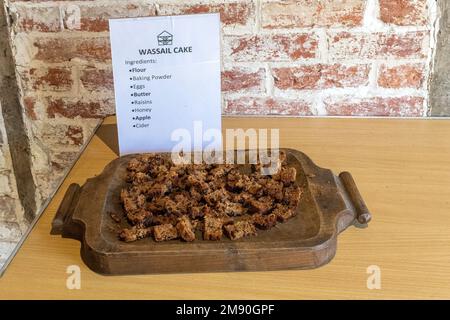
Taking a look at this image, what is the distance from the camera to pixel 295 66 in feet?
4.32

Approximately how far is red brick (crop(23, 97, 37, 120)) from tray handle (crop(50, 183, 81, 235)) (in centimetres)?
55

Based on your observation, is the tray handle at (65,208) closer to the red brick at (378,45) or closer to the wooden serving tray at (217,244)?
the wooden serving tray at (217,244)

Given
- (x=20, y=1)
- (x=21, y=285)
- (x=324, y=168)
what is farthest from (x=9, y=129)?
(x=324, y=168)

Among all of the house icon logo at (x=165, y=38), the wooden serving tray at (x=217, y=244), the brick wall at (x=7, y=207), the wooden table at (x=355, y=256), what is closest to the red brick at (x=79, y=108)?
the brick wall at (x=7, y=207)

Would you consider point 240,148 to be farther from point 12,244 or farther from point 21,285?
point 12,244

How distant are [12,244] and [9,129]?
40 cm

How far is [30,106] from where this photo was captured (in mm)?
1419

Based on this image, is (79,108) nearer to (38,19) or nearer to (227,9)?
(38,19)

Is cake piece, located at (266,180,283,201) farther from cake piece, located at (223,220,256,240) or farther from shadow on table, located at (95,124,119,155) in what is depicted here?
shadow on table, located at (95,124,119,155)

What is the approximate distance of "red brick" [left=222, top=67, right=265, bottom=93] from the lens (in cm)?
134

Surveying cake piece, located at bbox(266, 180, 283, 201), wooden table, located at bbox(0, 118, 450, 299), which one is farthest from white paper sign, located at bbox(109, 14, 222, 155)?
cake piece, located at bbox(266, 180, 283, 201)

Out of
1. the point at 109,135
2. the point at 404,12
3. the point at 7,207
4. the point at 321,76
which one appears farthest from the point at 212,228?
the point at 7,207

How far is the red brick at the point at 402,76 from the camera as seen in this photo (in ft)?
4.25
